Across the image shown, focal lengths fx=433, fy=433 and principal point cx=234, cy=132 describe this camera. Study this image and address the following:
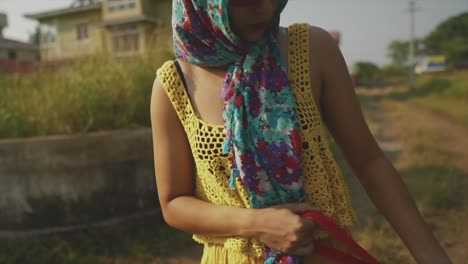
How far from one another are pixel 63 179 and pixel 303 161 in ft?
9.67

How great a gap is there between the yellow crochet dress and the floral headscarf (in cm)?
4

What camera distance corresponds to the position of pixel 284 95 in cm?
94

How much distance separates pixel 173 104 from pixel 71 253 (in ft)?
8.90

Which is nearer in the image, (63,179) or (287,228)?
(287,228)

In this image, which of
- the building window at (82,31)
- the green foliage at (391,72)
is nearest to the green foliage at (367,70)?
the green foliage at (391,72)

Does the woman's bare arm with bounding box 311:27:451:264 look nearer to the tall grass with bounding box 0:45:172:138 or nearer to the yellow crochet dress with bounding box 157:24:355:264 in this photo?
the yellow crochet dress with bounding box 157:24:355:264

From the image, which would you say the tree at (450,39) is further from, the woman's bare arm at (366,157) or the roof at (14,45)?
the woman's bare arm at (366,157)

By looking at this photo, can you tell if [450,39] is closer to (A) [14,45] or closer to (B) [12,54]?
(A) [14,45]

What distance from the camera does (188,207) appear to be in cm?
105

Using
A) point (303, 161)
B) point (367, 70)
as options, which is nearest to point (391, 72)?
point (367, 70)

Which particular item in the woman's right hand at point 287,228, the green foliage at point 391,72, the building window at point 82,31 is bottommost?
the woman's right hand at point 287,228

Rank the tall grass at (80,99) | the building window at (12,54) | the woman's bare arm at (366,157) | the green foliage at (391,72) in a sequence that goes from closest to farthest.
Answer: the woman's bare arm at (366,157) < the tall grass at (80,99) < the building window at (12,54) < the green foliage at (391,72)

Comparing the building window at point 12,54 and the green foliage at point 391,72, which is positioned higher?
the building window at point 12,54

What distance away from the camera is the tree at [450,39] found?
44.0m
